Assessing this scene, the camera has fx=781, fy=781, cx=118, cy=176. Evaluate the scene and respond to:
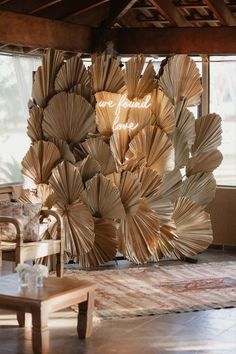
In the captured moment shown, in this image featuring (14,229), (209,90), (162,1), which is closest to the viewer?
(14,229)

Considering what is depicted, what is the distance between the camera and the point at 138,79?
8.29 meters

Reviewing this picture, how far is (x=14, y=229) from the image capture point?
696 cm

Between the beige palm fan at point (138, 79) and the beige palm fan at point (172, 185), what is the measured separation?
0.90m

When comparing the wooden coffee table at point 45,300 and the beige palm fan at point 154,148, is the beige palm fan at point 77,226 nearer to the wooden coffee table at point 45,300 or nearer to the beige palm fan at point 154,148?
the beige palm fan at point 154,148

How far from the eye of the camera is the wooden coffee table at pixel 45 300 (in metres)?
5.03

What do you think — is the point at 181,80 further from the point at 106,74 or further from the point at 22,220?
the point at 22,220

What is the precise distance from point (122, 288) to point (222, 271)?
1.31 m

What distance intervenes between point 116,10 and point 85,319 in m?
4.37

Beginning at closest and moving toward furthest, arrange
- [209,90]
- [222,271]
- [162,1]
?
[222,271]
[162,1]
[209,90]

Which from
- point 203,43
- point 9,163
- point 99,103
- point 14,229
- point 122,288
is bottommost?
point 122,288

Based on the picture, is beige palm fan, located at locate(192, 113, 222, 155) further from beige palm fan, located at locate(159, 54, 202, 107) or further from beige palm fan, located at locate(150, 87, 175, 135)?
beige palm fan, located at locate(150, 87, 175, 135)

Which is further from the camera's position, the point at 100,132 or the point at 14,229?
the point at 100,132

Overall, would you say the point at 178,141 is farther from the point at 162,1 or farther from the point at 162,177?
the point at 162,1

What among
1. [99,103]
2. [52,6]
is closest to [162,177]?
[99,103]
